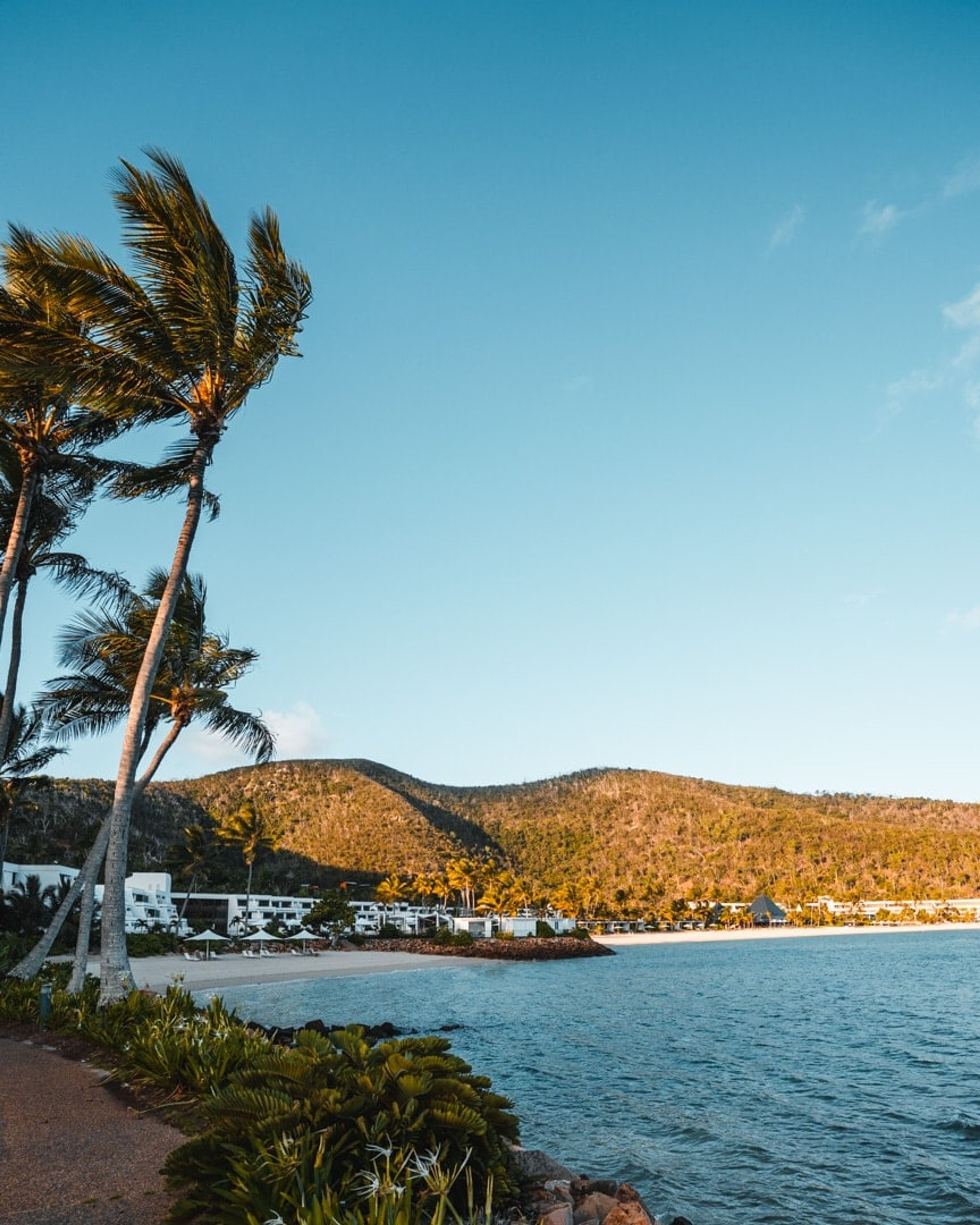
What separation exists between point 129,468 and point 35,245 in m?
4.66

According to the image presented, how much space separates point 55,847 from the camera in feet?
252

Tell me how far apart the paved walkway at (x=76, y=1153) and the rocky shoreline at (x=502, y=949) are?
68.2 m

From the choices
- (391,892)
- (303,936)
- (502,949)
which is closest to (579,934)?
(391,892)

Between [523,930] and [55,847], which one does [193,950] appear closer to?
[55,847]

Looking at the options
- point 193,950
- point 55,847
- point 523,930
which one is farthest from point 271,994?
point 523,930

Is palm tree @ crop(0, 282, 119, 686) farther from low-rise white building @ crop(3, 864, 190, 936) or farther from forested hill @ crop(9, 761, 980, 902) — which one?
forested hill @ crop(9, 761, 980, 902)

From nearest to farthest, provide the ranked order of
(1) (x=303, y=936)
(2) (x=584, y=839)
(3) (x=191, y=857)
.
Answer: (3) (x=191, y=857), (1) (x=303, y=936), (2) (x=584, y=839)

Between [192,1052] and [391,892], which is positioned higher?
[391,892]

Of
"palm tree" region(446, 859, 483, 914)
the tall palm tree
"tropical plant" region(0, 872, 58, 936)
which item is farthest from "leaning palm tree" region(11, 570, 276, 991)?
"palm tree" region(446, 859, 483, 914)

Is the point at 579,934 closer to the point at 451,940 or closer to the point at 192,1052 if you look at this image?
the point at 451,940

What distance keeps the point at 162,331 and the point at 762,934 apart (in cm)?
13952

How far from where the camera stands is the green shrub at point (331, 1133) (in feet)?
17.7

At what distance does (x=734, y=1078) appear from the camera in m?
20.9

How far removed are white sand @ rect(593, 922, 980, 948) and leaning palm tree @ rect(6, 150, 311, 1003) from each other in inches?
3771
